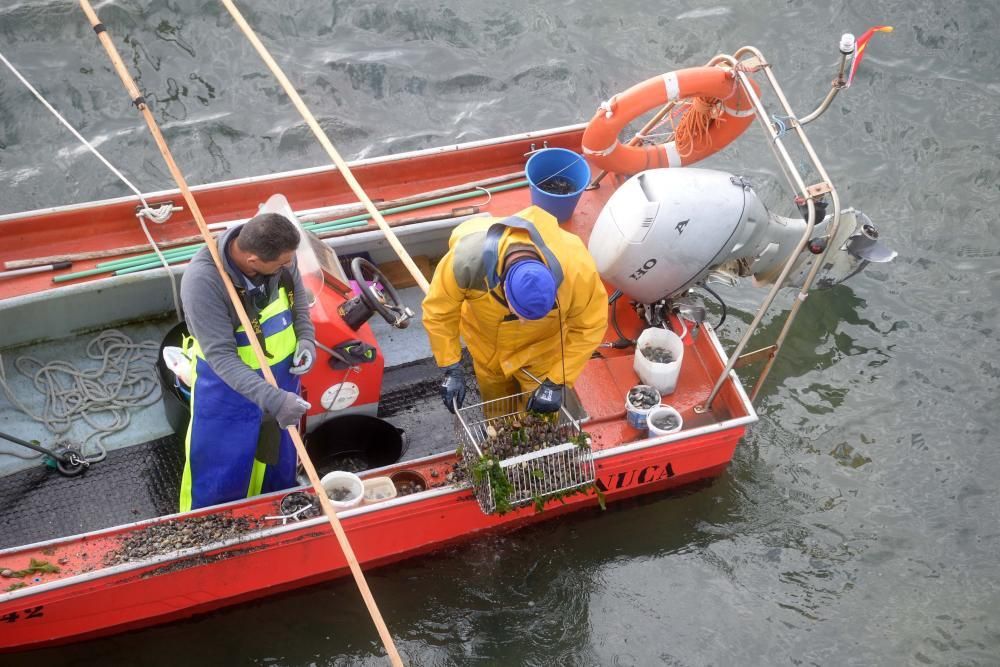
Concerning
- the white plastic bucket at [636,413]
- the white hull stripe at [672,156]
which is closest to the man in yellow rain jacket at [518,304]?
the white plastic bucket at [636,413]

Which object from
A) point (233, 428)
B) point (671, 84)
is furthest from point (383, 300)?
point (671, 84)

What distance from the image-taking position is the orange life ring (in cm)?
586

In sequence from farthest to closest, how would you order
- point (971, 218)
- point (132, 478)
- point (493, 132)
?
point (493, 132), point (971, 218), point (132, 478)

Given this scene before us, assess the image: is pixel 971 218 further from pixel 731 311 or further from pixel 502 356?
pixel 502 356

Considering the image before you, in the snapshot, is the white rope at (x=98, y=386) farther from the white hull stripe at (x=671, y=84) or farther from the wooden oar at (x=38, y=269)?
the white hull stripe at (x=671, y=84)

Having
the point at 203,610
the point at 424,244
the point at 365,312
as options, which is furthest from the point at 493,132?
the point at 203,610

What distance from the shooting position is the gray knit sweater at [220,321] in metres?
4.04

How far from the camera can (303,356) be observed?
4.48 meters

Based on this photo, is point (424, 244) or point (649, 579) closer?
point (649, 579)

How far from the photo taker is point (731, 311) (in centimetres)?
743

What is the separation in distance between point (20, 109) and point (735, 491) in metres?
7.02

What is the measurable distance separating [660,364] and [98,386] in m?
3.55

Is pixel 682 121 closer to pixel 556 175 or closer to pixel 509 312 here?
pixel 556 175

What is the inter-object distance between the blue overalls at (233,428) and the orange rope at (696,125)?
10.9ft
